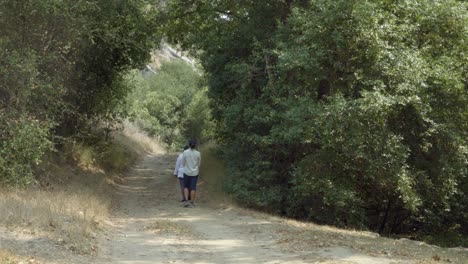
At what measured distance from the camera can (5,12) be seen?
14.3 metres

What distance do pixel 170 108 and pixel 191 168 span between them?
137 ft

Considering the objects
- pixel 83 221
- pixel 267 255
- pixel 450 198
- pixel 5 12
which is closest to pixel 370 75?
pixel 450 198

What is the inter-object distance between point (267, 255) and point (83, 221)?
384 centimetres

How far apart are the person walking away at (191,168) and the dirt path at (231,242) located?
59 cm

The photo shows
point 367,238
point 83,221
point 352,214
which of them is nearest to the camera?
point 83,221

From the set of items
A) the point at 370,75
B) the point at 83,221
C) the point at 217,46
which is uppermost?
the point at 217,46

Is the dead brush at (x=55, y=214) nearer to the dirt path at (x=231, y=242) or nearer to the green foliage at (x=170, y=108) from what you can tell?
the dirt path at (x=231, y=242)

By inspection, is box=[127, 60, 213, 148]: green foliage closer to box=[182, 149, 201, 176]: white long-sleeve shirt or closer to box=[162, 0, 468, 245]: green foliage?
box=[162, 0, 468, 245]: green foliage

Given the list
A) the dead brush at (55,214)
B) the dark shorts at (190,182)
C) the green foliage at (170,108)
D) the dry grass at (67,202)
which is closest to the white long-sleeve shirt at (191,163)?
the dark shorts at (190,182)

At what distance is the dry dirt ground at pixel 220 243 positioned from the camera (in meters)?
8.97

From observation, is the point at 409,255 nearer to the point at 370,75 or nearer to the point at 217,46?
the point at 370,75

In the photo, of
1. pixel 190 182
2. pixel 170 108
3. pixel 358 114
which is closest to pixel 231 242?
pixel 358 114

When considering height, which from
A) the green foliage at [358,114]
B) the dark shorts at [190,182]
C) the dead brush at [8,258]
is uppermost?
the green foliage at [358,114]

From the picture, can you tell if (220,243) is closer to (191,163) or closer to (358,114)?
(358,114)
